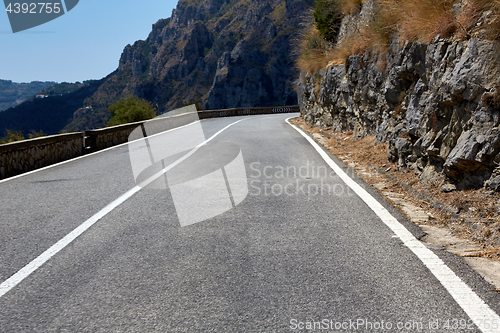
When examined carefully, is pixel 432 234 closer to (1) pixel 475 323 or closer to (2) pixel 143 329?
(1) pixel 475 323

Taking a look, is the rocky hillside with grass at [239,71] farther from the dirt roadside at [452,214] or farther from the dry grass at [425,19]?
the dirt roadside at [452,214]

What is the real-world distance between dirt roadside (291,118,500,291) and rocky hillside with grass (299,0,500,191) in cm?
20

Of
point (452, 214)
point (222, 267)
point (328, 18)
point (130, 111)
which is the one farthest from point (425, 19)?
point (130, 111)

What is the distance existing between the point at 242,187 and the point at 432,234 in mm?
3259

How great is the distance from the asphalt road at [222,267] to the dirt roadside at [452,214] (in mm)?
203

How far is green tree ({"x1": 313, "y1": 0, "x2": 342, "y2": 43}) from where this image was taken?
18875 millimetres

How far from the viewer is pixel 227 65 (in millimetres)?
162625

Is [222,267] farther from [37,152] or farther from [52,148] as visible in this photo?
[52,148]

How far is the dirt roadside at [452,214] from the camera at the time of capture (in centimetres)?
367

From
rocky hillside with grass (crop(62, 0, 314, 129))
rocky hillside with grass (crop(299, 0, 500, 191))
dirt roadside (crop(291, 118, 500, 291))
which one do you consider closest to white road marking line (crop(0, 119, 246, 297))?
dirt roadside (crop(291, 118, 500, 291))

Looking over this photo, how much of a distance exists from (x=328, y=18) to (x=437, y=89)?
14.4 m

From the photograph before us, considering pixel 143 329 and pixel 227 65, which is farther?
pixel 227 65

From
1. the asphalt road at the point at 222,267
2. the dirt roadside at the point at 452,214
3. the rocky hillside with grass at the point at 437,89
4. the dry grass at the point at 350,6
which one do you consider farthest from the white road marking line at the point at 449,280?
the dry grass at the point at 350,6

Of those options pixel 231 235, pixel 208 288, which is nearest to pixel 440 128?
pixel 231 235
